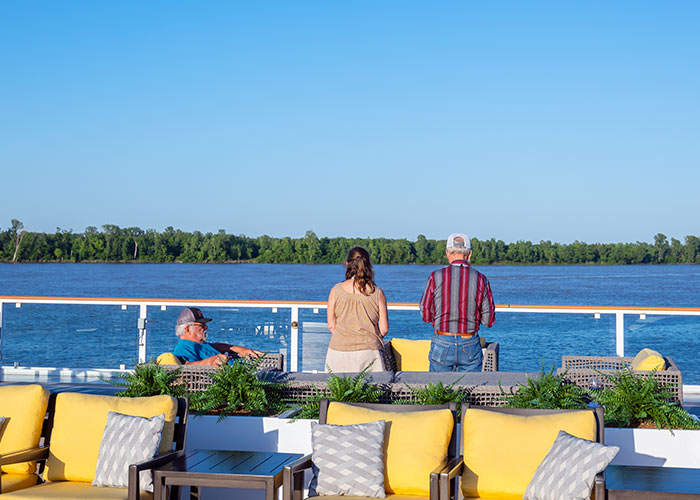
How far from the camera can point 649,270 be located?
70125mm

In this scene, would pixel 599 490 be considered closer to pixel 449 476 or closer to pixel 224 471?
pixel 449 476

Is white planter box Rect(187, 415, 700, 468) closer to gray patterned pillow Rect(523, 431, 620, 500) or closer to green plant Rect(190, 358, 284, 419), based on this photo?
green plant Rect(190, 358, 284, 419)

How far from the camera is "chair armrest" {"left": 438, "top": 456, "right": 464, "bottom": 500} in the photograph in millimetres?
2812

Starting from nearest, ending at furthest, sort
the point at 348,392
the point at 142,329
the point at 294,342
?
the point at 348,392, the point at 294,342, the point at 142,329

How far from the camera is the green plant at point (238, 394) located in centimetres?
387

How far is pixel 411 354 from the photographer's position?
555 centimetres

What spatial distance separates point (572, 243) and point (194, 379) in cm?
5624

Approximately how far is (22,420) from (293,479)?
147cm

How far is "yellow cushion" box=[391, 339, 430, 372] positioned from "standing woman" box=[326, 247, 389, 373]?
1018mm

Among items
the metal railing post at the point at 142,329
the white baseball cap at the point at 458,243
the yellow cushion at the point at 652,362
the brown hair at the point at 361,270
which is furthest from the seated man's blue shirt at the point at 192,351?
the yellow cushion at the point at 652,362

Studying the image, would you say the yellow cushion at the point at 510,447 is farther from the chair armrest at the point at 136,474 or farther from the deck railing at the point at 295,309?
the deck railing at the point at 295,309

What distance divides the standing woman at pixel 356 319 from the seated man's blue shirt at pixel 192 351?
88 cm

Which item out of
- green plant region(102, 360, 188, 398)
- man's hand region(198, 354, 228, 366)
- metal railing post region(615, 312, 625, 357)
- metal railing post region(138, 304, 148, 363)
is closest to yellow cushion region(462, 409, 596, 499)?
green plant region(102, 360, 188, 398)

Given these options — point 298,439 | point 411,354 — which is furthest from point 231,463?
point 411,354
